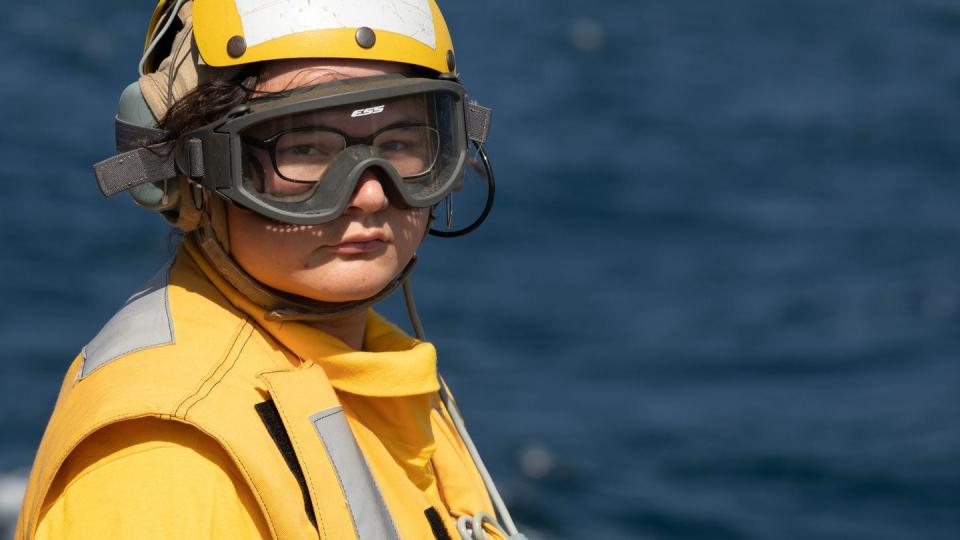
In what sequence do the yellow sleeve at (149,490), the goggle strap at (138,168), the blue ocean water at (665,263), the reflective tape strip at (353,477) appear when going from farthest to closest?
the blue ocean water at (665,263) → the goggle strap at (138,168) → the reflective tape strip at (353,477) → the yellow sleeve at (149,490)

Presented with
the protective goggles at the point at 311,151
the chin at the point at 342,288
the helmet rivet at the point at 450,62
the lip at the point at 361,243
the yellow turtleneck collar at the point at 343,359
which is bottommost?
the yellow turtleneck collar at the point at 343,359

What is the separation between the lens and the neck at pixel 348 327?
2662 millimetres

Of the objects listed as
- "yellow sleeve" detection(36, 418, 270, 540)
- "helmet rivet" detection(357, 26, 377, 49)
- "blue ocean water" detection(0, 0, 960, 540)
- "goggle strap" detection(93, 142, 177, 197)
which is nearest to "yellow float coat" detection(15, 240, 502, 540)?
"yellow sleeve" detection(36, 418, 270, 540)

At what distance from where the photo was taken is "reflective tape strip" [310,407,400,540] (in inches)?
92.3

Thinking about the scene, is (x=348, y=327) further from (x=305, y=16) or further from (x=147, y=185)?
(x=305, y=16)

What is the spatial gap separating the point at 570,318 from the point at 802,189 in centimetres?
310

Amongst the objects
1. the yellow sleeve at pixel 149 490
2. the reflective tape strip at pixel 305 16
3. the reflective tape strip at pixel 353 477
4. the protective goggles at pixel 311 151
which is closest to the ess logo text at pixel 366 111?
the protective goggles at pixel 311 151

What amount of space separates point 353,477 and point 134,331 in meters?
0.42

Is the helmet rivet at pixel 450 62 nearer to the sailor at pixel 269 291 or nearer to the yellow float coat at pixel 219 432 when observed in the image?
the sailor at pixel 269 291

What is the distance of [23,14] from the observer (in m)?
14.9

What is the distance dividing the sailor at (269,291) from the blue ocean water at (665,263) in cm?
502

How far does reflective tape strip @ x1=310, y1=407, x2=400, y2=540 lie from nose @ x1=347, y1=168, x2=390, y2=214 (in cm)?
33

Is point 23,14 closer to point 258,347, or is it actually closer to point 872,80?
point 872,80

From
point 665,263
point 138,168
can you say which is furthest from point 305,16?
point 665,263
